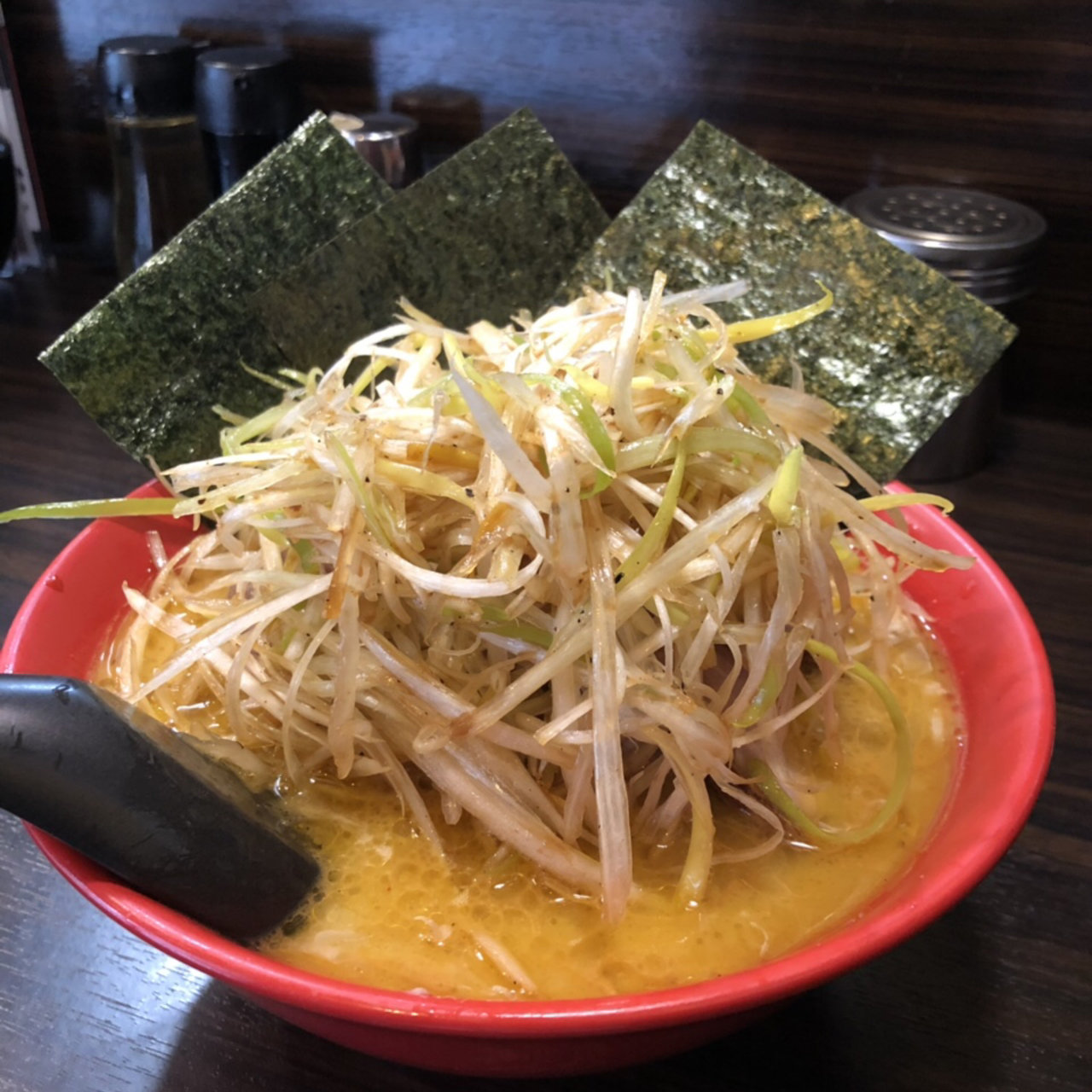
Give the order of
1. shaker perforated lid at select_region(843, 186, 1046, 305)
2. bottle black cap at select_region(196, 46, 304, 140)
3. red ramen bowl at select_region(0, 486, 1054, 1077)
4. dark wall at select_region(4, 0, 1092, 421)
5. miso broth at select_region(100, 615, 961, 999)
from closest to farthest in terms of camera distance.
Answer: red ramen bowl at select_region(0, 486, 1054, 1077) < miso broth at select_region(100, 615, 961, 999) < shaker perforated lid at select_region(843, 186, 1046, 305) < dark wall at select_region(4, 0, 1092, 421) < bottle black cap at select_region(196, 46, 304, 140)

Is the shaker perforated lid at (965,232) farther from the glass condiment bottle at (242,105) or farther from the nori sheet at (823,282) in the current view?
the glass condiment bottle at (242,105)

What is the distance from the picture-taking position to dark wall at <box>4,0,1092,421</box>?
5.50ft

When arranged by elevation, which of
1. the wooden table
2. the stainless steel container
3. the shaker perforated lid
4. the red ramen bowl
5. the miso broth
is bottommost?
the wooden table

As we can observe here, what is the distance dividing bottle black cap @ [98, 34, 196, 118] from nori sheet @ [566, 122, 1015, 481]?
1.03m

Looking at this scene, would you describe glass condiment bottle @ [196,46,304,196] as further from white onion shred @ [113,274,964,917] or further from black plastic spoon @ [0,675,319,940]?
black plastic spoon @ [0,675,319,940]

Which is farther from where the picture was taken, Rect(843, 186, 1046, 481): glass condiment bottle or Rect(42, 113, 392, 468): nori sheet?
Rect(843, 186, 1046, 481): glass condiment bottle

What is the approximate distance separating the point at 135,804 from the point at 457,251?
0.97 metres

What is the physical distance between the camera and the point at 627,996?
65 centimetres

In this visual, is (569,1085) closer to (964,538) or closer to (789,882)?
(789,882)

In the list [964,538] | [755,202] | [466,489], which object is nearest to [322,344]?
[466,489]

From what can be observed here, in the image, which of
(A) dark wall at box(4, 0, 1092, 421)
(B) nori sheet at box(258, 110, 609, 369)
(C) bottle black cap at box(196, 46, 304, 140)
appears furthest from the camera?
(C) bottle black cap at box(196, 46, 304, 140)

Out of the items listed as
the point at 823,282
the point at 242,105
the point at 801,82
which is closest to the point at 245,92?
the point at 242,105

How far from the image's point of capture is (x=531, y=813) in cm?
86

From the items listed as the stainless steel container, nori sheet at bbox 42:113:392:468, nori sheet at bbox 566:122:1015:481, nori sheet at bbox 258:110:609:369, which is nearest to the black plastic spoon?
nori sheet at bbox 42:113:392:468
